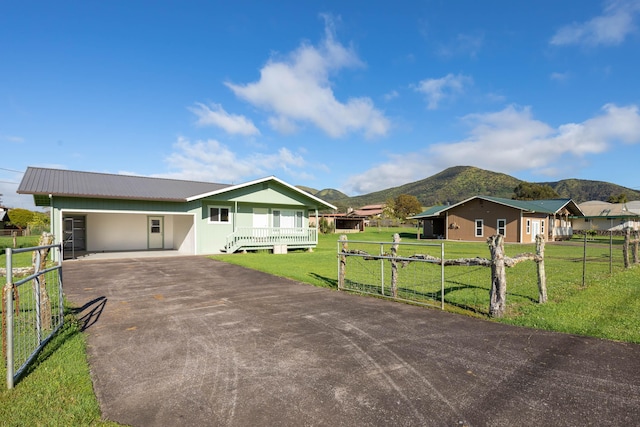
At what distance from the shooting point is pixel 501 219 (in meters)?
33.4

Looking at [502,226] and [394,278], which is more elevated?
[502,226]

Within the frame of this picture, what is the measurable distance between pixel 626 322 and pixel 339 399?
232 inches

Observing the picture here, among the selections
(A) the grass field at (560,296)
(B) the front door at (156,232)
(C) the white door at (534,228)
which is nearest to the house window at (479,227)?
(C) the white door at (534,228)

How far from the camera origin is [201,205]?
826 inches

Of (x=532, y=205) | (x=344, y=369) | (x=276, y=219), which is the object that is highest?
(x=532, y=205)

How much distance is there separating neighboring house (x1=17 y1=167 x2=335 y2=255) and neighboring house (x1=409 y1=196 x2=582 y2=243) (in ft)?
60.9

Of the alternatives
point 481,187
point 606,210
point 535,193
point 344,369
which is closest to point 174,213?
point 344,369

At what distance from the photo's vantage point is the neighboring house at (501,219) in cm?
3250

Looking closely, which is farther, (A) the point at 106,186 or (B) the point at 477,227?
(B) the point at 477,227

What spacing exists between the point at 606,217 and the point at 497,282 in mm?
49900

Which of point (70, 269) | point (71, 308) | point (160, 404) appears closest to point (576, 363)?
point (160, 404)

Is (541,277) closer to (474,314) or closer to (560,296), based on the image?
(560,296)

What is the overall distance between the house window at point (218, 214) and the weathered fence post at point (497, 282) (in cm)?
1780

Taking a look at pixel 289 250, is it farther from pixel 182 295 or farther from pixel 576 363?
pixel 576 363
